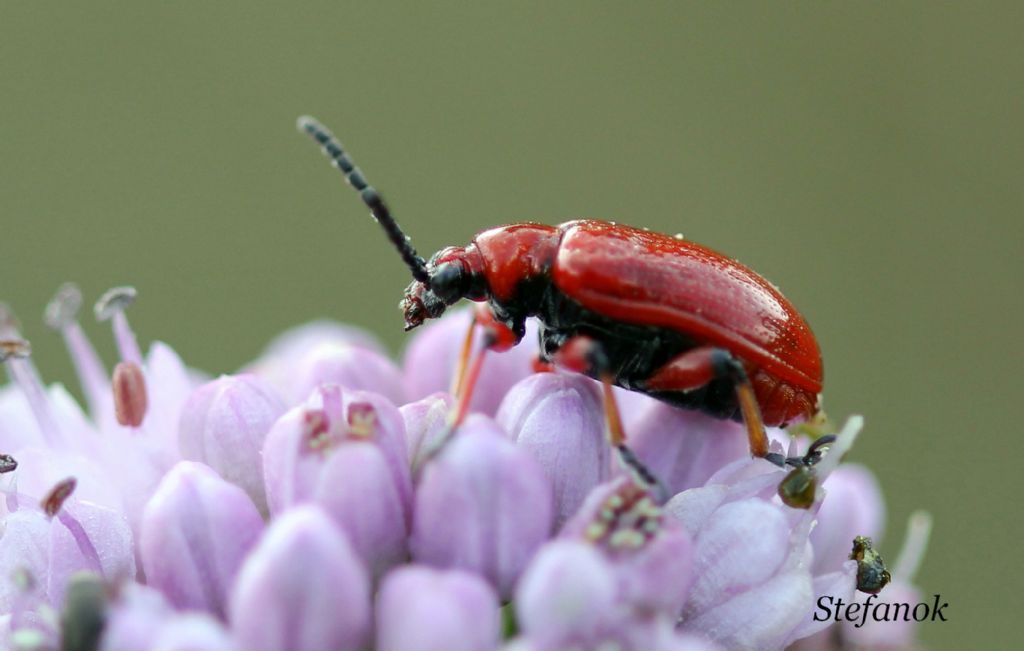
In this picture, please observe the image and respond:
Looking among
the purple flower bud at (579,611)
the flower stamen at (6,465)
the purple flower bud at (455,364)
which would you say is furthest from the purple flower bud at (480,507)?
the flower stamen at (6,465)

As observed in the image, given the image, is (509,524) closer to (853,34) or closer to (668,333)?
(668,333)

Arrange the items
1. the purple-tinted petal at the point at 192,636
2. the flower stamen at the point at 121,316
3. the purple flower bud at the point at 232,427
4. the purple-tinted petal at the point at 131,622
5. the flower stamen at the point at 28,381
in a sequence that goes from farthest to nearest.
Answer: the flower stamen at the point at 121,316 < the flower stamen at the point at 28,381 < the purple flower bud at the point at 232,427 < the purple-tinted petal at the point at 131,622 < the purple-tinted petal at the point at 192,636

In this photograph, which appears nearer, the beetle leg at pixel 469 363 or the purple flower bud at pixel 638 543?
the purple flower bud at pixel 638 543

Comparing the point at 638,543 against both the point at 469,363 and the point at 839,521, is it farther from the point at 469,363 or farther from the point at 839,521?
the point at 839,521

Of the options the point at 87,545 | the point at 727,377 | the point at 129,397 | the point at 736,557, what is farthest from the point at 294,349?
the point at 736,557

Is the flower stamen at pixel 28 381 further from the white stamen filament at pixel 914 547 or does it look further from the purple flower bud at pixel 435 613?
the white stamen filament at pixel 914 547
